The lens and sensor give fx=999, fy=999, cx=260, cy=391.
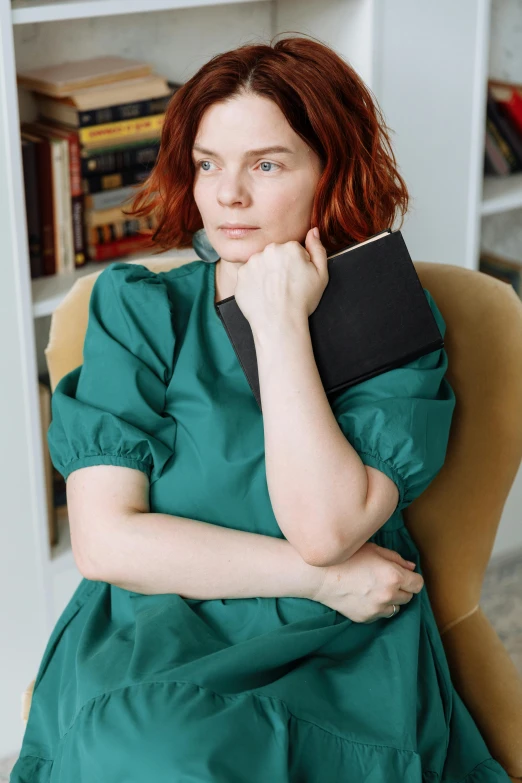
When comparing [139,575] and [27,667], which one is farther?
[27,667]

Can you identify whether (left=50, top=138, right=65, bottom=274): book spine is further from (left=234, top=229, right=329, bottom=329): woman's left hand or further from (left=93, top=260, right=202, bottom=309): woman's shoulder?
(left=234, top=229, right=329, bottom=329): woman's left hand

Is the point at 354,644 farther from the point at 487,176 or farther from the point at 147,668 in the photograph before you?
the point at 487,176

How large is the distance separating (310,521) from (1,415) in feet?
2.63

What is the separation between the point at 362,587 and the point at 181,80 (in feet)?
4.29

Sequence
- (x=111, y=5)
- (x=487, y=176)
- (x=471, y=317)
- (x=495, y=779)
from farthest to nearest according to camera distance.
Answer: (x=487, y=176) → (x=111, y=5) → (x=471, y=317) → (x=495, y=779)

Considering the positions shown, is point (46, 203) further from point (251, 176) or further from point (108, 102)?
point (251, 176)

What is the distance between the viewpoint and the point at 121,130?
1.86m

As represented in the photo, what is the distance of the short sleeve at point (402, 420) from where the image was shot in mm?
1184

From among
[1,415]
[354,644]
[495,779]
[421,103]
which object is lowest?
[495,779]

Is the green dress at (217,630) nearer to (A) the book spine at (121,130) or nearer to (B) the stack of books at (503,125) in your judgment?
(A) the book spine at (121,130)

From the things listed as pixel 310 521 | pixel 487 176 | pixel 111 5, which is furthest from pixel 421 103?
pixel 310 521

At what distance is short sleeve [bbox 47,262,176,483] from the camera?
4.04 ft

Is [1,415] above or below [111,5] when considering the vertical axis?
below

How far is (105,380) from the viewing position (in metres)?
1.26
